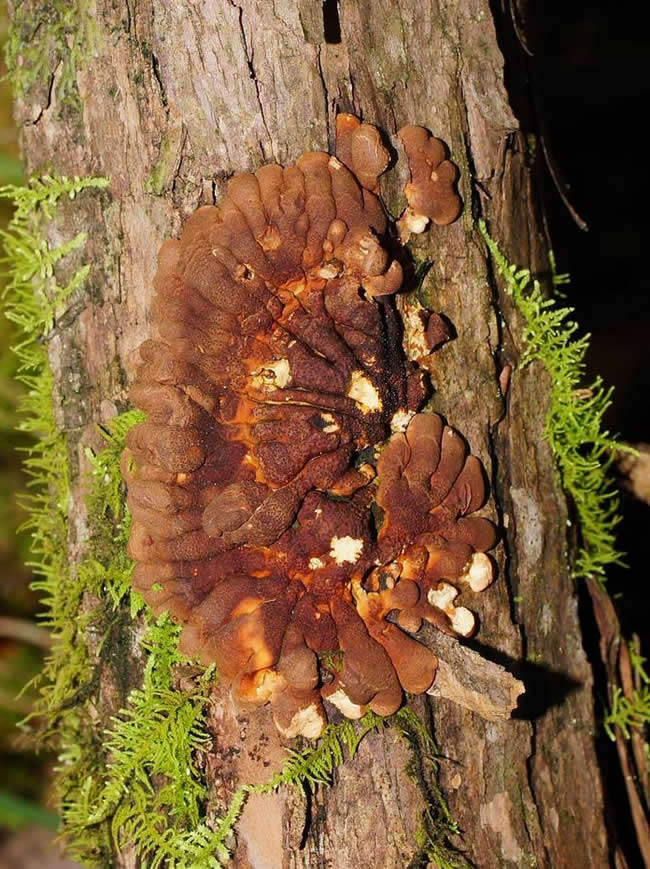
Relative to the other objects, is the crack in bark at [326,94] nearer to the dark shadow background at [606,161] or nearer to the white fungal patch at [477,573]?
the white fungal patch at [477,573]

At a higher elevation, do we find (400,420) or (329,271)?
(329,271)

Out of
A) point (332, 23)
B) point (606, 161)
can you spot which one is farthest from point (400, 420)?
point (606, 161)

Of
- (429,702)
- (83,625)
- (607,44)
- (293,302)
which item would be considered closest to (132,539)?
(83,625)

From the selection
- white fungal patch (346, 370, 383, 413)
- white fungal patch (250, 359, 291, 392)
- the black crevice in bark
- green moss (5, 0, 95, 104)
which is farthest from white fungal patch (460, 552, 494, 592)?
green moss (5, 0, 95, 104)

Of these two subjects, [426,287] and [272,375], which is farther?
[426,287]

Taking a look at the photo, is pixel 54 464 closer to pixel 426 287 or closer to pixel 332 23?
pixel 426 287

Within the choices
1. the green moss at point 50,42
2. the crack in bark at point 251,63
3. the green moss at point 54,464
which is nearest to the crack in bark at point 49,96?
the green moss at point 50,42
